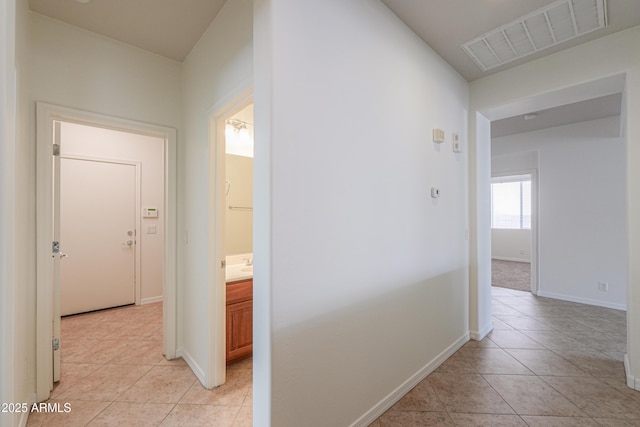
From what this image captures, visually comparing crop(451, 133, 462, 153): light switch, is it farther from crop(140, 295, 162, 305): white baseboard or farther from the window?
the window

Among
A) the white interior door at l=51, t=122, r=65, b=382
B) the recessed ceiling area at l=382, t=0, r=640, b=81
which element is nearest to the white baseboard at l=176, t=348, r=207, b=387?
the white interior door at l=51, t=122, r=65, b=382

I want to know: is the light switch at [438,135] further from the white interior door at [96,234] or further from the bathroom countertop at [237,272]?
the white interior door at [96,234]

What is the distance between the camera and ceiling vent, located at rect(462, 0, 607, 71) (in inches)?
74.6

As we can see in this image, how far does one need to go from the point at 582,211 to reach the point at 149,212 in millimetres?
6521

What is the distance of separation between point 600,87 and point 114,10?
387 cm

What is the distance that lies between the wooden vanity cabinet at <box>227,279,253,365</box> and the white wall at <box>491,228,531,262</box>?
8418 millimetres

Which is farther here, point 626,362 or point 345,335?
point 626,362

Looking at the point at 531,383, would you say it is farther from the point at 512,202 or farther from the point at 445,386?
the point at 512,202

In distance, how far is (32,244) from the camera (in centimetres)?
185

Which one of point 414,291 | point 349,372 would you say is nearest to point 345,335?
point 349,372

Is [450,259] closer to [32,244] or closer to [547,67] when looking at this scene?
[547,67]

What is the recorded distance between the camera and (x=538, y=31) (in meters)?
2.12

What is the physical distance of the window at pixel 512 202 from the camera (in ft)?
26.1

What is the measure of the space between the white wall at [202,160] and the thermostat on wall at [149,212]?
6.79 feet
